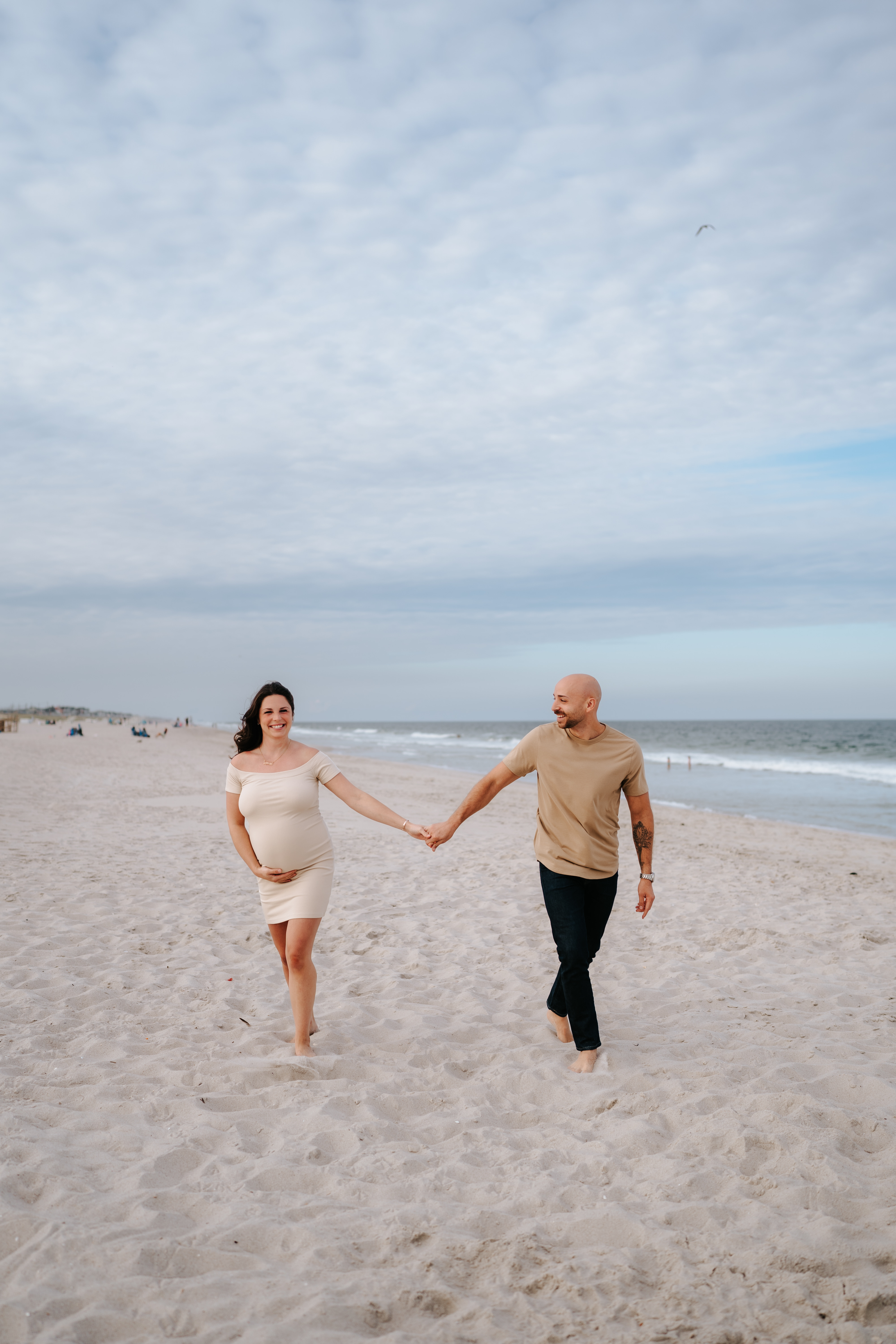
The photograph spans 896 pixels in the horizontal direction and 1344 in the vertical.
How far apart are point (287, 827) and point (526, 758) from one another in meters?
1.29

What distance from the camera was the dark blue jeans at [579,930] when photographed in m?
4.32

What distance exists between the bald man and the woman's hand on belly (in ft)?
3.04

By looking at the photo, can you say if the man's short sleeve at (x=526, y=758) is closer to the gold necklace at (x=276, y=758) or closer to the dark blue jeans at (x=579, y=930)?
the dark blue jeans at (x=579, y=930)

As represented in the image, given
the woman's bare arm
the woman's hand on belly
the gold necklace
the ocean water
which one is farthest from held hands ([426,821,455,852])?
the ocean water

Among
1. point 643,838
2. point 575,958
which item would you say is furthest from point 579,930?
point 643,838

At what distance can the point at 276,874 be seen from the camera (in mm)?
4406

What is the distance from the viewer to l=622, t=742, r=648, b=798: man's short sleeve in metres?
4.36

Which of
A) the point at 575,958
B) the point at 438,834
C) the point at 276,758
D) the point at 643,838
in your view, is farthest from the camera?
the point at 438,834

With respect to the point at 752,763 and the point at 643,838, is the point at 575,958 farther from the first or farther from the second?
the point at 752,763

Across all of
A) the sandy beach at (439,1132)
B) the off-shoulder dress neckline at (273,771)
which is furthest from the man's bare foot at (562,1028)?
the off-shoulder dress neckline at (273,771)

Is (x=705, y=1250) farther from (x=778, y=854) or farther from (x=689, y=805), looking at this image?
(x=689, y=805)

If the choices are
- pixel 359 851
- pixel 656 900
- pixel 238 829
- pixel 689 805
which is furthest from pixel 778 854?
pixel 238 829

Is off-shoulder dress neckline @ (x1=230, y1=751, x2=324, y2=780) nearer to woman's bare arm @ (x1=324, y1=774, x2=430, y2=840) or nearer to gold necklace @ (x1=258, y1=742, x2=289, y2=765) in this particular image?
gold necklace @ (x1=258, y1=742, x2=289, y2=765)

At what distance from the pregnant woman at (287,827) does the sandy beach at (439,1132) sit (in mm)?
563
